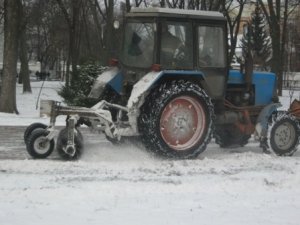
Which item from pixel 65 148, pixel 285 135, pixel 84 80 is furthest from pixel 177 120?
pixel 84 80

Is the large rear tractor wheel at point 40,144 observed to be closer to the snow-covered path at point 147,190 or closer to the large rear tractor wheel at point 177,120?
the snow-covered path at point 147,190

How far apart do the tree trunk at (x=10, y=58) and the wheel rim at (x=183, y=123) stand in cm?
1072

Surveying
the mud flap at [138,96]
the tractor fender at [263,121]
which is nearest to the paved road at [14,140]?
the mud flap at [138,96]

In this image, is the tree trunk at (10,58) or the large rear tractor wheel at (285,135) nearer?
the large rear tractor wheel at (285,135)

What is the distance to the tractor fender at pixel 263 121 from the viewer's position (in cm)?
1102

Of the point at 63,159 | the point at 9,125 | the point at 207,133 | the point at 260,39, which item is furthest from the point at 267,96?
the point at 260,39

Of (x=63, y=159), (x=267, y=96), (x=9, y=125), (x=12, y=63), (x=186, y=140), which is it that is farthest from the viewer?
(x=12, y=63)

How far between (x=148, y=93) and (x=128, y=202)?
3189mm

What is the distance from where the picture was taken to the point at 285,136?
11211mm

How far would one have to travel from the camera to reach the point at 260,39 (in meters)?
63.5

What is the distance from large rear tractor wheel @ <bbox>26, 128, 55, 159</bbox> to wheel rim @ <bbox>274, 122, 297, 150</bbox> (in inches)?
162

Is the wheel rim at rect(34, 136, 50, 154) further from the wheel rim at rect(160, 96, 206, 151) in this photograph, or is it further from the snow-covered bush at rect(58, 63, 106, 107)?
the snow-covered bush at rect(58, 63, 106, 107)

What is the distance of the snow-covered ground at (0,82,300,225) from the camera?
253 inches

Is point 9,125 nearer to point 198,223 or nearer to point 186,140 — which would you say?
point 186,140
